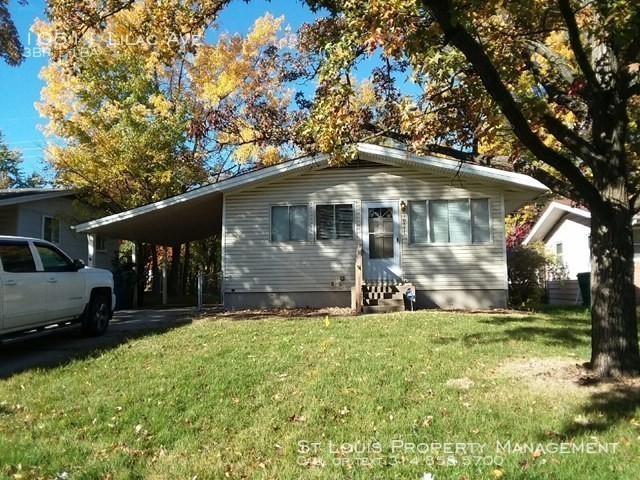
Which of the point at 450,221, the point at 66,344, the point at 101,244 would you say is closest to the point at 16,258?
the point at 66,344

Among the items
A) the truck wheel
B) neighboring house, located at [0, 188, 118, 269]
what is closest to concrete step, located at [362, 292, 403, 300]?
the truck wheel

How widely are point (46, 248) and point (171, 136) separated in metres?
11.4

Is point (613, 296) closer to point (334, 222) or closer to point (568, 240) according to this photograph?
point (334, 222)

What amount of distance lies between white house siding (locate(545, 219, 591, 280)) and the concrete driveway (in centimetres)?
1443

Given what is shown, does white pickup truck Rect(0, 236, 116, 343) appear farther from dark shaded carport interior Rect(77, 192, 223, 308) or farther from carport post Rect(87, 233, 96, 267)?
carport post Rect(87, 233, 96, 267)

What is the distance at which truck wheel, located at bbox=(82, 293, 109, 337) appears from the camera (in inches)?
411

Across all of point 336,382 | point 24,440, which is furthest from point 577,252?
point 24,440

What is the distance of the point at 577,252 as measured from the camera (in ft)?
68.3

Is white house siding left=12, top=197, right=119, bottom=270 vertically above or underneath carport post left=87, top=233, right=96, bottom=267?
above

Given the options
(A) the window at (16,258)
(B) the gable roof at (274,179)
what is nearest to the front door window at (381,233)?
(B) the gable roof at (274,179)

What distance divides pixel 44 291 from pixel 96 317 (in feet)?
6.29

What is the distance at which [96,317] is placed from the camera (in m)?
10.6

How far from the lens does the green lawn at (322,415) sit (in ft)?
13.5

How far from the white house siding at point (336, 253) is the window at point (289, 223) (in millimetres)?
154
